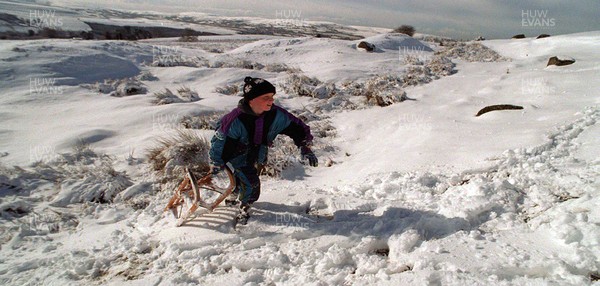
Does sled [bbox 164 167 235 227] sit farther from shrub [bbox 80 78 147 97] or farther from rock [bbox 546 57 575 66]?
rock [bbox 546 57 575 66]

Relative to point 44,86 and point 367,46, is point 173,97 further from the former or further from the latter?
point 367,46

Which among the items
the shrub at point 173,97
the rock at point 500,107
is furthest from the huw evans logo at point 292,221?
the shrub at point 173,97

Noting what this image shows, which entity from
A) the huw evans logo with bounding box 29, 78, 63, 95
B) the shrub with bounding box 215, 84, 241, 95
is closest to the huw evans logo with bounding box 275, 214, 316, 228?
the shrub with bounding box 215, 84, 241, 95

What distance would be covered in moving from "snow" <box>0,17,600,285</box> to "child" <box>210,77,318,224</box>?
363 mm

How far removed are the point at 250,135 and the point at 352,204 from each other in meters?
1.20

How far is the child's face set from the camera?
2.61m

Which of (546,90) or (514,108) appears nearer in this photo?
(514,108)

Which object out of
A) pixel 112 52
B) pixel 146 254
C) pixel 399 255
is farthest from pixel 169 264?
pixel 112 52

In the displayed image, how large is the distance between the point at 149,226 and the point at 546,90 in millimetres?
7188

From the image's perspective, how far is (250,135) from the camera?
9.18 ft

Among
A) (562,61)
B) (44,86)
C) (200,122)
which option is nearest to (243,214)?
(200,122)

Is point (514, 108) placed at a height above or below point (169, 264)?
above

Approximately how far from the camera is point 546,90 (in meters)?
6.05

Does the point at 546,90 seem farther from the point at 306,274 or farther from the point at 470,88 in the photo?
the point at 306,274
